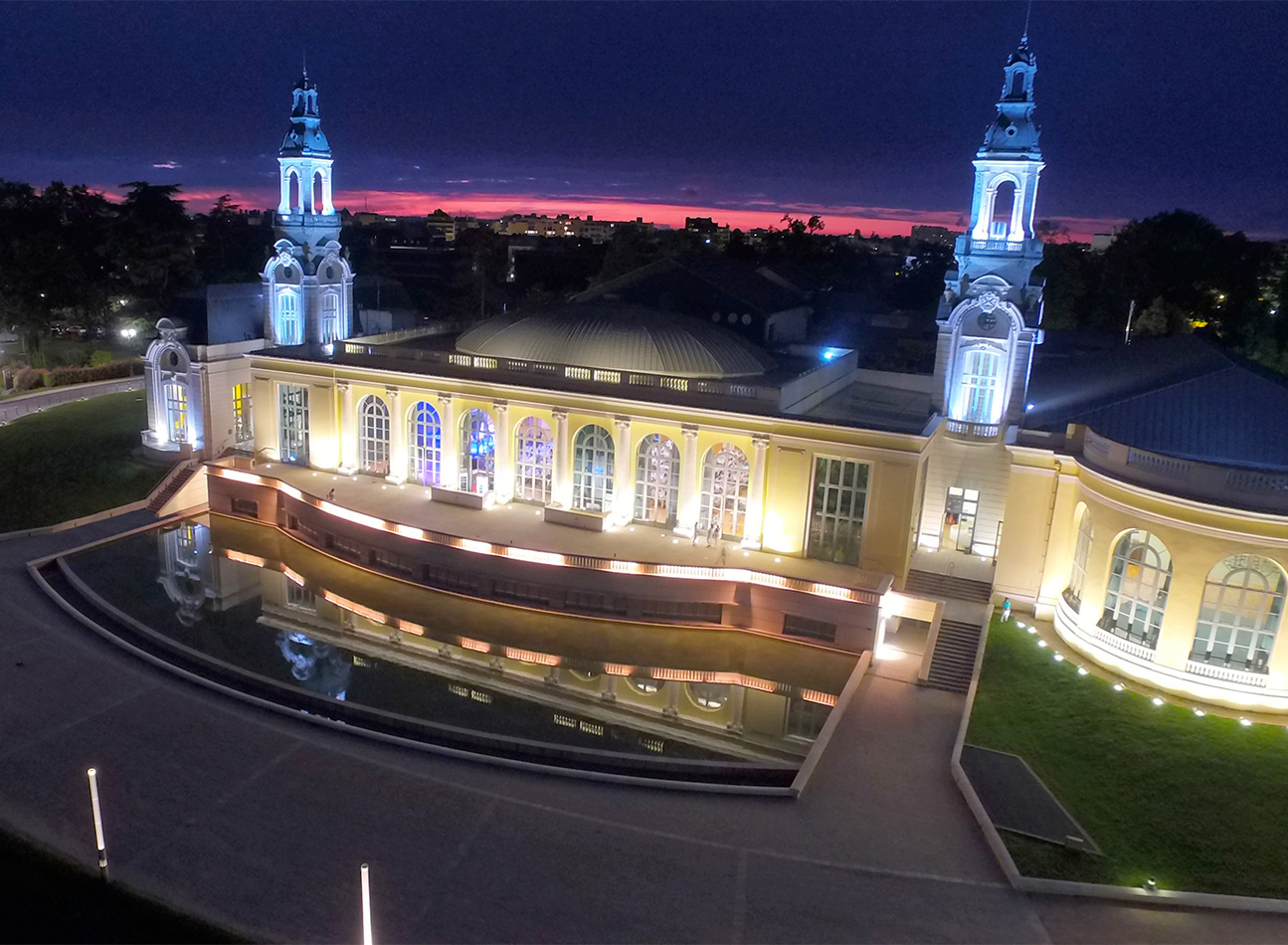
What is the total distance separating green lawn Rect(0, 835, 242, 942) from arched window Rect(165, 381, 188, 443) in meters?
27.2

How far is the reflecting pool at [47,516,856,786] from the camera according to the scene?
73.9 feet

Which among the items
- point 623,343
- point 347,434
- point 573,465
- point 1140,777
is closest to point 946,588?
point 1140,777

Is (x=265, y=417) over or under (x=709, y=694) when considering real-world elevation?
over

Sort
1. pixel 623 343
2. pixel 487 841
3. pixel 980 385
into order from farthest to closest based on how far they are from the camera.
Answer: pixel 623 343 < pixel 980 385 < pixel 487 841

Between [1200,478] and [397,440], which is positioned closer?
[1200,478]

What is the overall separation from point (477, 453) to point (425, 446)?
2.41 meters

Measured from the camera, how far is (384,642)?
27.8 metres

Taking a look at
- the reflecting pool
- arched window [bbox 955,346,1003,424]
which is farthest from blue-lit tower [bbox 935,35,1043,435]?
the reflecting pool

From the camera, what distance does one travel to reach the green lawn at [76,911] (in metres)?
14.8

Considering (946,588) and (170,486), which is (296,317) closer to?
(170,486)

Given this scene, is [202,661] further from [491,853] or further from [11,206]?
[11,206]

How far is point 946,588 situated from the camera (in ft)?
95.8

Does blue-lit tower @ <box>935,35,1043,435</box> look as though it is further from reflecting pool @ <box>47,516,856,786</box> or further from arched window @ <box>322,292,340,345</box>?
arched window @ <box>322,292,340,345</box>

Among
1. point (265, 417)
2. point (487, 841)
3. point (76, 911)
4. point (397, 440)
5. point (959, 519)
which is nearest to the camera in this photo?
point (76, 911)
